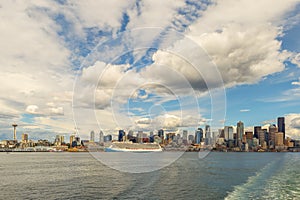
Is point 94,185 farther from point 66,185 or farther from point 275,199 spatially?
point 275,199

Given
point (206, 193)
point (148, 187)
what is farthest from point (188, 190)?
point (148, 187)

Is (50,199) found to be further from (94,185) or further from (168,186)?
(168,186)

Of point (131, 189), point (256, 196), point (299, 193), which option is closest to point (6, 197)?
point (131, 189)

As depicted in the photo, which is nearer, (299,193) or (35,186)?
(299,193)

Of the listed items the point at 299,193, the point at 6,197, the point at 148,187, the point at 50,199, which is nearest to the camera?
the point at 50,199

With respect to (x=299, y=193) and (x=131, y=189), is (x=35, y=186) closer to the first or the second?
(x=131, y=189)

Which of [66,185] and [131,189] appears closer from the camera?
[131,189]

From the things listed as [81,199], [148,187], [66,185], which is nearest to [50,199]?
[81,199]

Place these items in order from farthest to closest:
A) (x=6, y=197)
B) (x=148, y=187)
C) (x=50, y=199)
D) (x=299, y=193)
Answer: (x=148, y=187)
(x=299, y=193)
(x=6, y=197)
(x=50, y=199)
